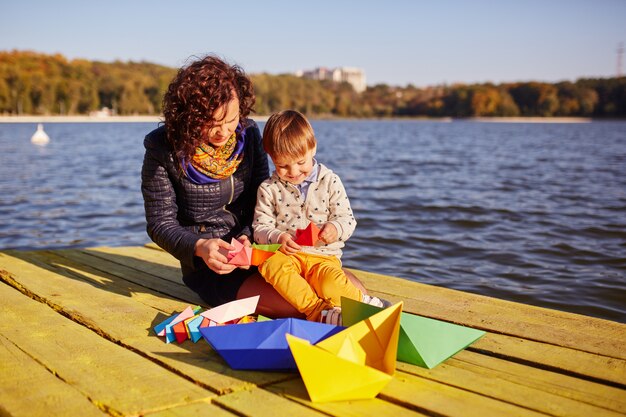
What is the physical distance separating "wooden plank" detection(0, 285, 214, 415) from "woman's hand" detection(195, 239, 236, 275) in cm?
49

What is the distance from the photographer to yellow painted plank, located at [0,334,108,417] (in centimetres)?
176

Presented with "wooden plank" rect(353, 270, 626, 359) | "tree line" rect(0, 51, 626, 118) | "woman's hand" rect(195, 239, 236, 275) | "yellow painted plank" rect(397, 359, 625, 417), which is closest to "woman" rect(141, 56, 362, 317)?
"woman's hand" rect(195, 239, 236, 275)

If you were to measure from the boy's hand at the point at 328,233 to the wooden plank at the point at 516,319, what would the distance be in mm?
649

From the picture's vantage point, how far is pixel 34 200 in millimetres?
10555

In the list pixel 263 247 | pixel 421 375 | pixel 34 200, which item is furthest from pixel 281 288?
pixel 34 200

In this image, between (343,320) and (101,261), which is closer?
(343,320)

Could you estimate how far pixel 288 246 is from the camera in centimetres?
259

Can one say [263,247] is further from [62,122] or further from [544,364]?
[62,122]

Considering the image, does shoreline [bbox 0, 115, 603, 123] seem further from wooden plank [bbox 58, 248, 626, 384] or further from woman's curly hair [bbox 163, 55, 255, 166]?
wooden plank [bbox 58, 248, 626, 384]

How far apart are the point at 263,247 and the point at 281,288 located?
20 centimetres

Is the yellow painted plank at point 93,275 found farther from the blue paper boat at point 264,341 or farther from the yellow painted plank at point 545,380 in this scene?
the yellow painted plank at point 545,380

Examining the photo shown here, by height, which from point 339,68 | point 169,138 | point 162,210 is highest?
point 339,68

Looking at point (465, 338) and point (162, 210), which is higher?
point (162, 210)

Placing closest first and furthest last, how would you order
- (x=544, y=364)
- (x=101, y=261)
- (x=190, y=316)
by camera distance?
1. (x=544, y=364)
2. (x=190, y=316)
3. (x=101, y=261)
